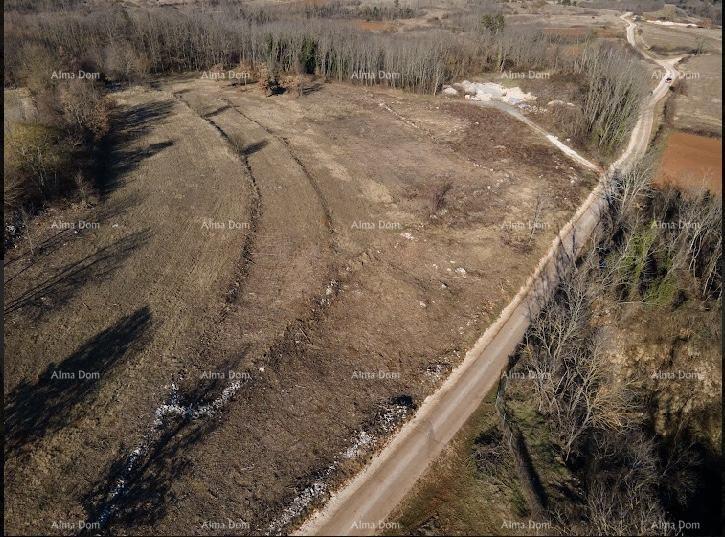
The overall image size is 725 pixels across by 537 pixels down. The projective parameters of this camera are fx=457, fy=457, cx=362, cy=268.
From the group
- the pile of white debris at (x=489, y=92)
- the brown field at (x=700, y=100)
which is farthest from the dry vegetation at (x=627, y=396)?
the pile of white debris at (x=489, y=92)

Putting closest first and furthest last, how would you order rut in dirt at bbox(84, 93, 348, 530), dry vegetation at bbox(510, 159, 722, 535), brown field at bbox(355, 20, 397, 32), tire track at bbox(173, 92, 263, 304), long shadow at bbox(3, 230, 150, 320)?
1. rut in dirt at bbox(84, 93, 348, 530)
2. dry vegetation at bbox(510, 159, 722, 535)
3. long shadow at bbox(3, 230, 150, 320)
4. tire track at bbox(173, 92, 263, 304)
5. brown field at bbox(355, 20, 397, 32)

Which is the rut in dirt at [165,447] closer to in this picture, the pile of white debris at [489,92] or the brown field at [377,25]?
the pile of white debris at [489,92]

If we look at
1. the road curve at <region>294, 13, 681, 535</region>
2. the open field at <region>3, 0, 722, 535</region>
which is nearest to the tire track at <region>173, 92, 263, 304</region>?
the open field at <region>3, 0, 722, 535</region>

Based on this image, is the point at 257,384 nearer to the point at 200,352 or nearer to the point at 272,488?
the point at 200,352

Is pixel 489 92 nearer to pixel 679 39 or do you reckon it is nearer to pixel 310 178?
pixel 310 178

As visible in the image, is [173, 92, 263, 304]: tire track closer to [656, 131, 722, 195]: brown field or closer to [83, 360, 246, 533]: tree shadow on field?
[83, 360, 246, 533]: tree shadow on field
